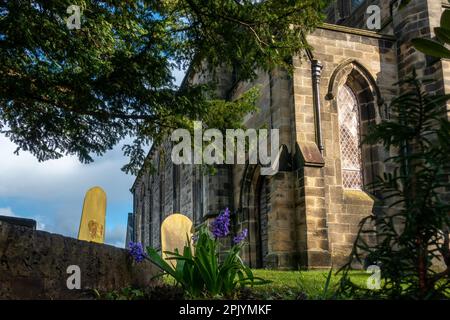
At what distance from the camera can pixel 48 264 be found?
125 inches

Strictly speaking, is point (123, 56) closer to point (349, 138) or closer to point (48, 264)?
point (48, 264)

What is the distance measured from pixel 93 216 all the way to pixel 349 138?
851 centimetres

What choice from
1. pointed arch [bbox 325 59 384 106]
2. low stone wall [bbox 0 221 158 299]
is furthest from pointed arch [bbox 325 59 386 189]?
low stone wall [bbox 0 221 158 299]

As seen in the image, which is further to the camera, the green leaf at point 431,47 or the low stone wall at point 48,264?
the low stone wall at point 48,264

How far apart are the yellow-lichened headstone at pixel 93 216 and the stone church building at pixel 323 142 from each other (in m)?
3.07

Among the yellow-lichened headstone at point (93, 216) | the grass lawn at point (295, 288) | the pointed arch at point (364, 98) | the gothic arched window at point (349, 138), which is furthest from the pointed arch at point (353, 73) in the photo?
the yellow-lichened headstone at point (93, 216)

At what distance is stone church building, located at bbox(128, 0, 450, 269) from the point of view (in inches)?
462

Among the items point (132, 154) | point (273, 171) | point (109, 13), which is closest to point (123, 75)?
point (109, 13)

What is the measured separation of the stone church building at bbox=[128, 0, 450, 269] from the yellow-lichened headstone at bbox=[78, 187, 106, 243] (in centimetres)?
307

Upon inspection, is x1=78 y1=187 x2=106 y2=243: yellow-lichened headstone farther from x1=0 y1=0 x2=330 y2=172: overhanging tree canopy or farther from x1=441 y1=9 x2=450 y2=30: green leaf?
x1=441 y1=9 x2=450 y2=30: green leaf

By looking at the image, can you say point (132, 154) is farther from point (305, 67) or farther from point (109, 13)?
point (305, 67)

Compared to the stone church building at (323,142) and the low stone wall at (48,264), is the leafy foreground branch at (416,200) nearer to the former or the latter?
the low stone wall at (48,264)

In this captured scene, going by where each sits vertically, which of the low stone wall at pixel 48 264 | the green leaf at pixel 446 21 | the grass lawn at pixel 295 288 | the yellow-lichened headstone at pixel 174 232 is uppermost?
the green leaf at pixel 446 21

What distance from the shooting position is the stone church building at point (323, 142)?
11734 millimetres
